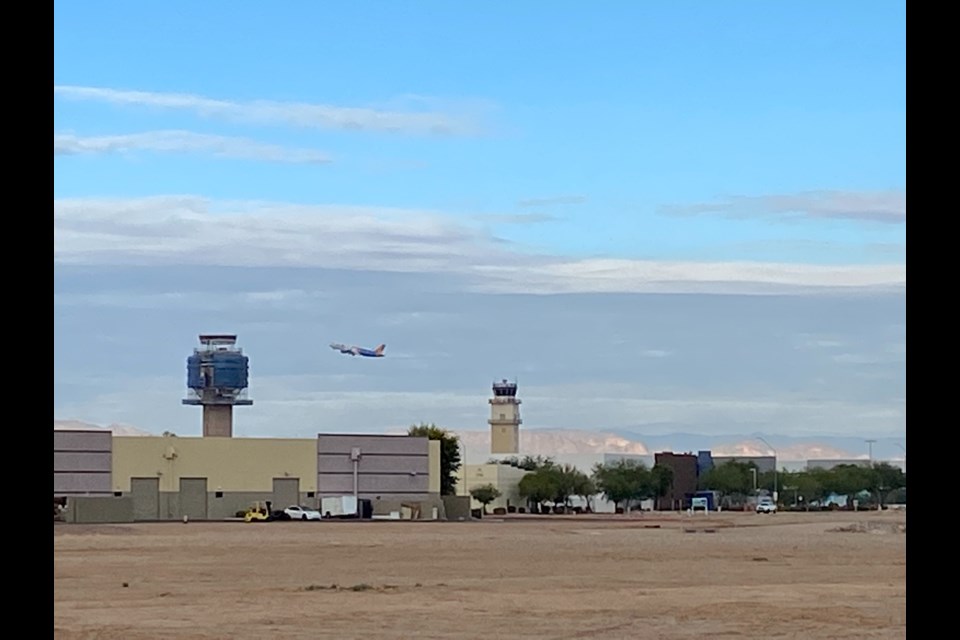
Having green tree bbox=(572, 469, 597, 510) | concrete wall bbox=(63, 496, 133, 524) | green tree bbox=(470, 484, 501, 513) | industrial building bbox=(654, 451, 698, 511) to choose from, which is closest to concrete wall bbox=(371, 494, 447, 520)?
concrete wall bbox=(63, 496, 133, 524)

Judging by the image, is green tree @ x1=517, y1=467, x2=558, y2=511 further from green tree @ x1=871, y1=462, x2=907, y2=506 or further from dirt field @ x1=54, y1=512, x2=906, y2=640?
dirt field @ x1=54, y1=512, x2=906, y2=640

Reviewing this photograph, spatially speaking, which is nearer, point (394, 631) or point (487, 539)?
point (394, 631)

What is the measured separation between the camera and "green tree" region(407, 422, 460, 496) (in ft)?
379

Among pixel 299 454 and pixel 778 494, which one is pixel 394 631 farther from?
pixel 778 494

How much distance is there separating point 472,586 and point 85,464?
56.6 meters

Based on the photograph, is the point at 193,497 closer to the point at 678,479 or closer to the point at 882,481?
the point at 678,479

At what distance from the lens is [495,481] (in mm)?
132000

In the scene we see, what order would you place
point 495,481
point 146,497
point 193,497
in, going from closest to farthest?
point 146,497, point 193,497, point 495,481

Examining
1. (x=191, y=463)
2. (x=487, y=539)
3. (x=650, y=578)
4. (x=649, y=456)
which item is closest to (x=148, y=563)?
(x=650, y=578)

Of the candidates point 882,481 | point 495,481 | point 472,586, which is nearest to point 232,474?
point 495,481

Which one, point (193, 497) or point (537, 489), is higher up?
point (193, 497)

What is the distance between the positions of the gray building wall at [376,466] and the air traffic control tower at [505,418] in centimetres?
7874
